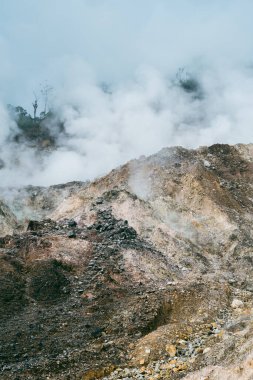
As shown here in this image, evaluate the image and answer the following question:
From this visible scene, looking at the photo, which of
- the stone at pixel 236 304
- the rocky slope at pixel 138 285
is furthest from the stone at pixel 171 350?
the stone at pixel 236 304

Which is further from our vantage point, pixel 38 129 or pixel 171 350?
pixel 38 129

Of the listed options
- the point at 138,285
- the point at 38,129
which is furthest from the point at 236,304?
the point at 38,129

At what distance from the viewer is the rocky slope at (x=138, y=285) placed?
16.6 m

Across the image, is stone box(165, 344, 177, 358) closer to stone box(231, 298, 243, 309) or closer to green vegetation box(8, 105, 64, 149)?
stone box(231, 298, 243, 309)

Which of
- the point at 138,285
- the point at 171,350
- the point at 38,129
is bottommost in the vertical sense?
the point at 171,350

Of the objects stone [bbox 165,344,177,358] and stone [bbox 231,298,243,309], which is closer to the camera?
stone [bbox 165,344,177,358]

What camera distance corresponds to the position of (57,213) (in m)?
39.1

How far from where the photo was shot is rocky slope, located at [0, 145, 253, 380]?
Result: 54.3 ft

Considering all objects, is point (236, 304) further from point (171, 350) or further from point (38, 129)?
point (38, 129)

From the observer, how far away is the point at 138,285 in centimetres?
2288

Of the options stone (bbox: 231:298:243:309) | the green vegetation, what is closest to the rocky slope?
stone (bbox: 231:298:243:309)

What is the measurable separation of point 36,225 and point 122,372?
14.5 metres

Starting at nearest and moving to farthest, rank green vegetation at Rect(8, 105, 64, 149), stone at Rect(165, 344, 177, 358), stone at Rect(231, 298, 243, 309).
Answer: stone at Rect(165, 344, 177, 358) → stone at Rect(231, 298, 243, 309) → green vegetation at Rect(8, 105, 64, 149)

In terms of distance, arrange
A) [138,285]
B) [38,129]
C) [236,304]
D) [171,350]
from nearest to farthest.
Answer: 1. [171,350]
2. [236,304]
3. [138,285]
4. [38,129]
